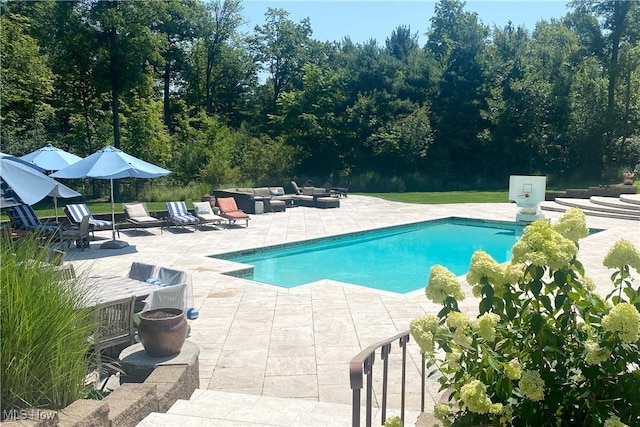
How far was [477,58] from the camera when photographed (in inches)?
1235

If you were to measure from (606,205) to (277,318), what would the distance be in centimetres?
1701

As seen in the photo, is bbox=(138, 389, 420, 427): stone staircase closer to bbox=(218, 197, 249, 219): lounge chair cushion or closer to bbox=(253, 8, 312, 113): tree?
bbox=(218, 197, 249, 219): lounge chair cushion

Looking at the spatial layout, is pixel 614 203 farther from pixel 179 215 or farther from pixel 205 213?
pixel 179 215

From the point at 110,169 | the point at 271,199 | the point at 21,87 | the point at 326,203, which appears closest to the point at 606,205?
the point at 326,203

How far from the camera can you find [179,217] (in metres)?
14.3

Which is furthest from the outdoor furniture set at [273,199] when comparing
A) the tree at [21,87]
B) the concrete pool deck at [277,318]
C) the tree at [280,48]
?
the tree at [280,48]

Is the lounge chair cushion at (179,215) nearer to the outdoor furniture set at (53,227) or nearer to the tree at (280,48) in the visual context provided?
the outdoor furniture set at (53,227)

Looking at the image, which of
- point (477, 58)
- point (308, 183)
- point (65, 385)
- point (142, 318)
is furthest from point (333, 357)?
point (477, 58)

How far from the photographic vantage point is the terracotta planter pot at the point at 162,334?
4391 mm

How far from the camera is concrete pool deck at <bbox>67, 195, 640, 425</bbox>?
Answer: 4.81 meters

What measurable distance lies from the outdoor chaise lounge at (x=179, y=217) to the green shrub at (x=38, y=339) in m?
10.8

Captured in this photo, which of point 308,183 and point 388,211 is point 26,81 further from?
point 388,211

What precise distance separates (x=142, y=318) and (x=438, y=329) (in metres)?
3.04

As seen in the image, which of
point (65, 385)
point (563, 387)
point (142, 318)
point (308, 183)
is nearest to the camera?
point (563, 387)
